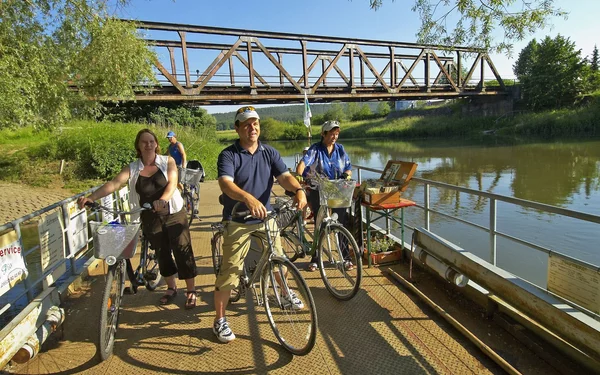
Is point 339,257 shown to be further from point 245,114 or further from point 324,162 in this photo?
point 245,114

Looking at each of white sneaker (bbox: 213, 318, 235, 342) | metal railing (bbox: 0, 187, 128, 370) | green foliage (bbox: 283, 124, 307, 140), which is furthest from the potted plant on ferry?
green foliage (bbox: 283, 124, 307, 140)

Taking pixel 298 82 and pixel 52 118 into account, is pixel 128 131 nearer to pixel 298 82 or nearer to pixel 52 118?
pixel 52 118

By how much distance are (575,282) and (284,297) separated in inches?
81.9

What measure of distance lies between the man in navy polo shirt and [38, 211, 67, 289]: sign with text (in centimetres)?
181

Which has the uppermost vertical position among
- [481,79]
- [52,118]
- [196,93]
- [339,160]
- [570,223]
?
[481,79]

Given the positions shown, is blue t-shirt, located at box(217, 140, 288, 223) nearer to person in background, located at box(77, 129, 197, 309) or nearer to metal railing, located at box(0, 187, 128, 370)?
person in background, located at box(77, 129, 197, 309)

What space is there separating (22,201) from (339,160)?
1162 centimetres

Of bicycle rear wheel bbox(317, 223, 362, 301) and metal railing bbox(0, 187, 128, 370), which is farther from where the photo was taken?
bicycle rear wheel bbox(317, 223, 362, 301)

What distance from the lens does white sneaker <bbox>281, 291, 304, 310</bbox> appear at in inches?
114

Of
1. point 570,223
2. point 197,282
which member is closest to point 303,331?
point 197,282

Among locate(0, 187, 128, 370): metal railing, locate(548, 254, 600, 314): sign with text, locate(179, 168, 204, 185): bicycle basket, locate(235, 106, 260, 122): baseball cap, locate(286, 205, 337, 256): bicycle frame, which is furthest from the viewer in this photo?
locate(179, 168, 204, 185): bicycle basket

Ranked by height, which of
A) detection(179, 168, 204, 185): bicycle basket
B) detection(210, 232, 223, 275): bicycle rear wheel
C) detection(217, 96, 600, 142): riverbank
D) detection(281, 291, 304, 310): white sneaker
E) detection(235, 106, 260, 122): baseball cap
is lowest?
detection(281, 291, 304, 310): white sneaker

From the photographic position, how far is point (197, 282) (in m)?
4.30

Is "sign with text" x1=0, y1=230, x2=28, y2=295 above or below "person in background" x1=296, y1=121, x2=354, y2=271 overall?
below
